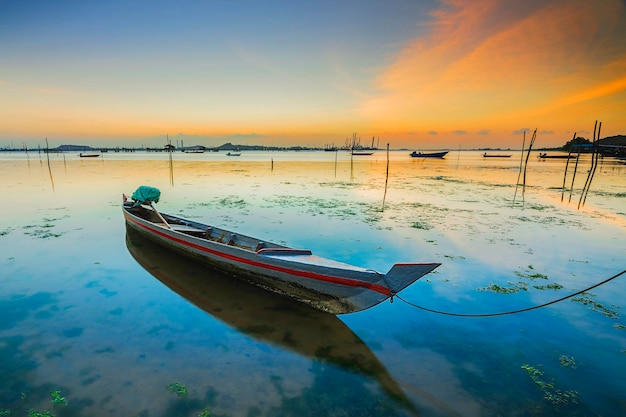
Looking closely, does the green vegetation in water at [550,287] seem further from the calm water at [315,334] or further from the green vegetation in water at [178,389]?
the green vegetation in water at [178,389]

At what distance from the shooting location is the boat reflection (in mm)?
4363

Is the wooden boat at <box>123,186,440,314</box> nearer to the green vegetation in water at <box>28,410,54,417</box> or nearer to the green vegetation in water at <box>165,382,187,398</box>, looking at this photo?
the green vegetation in water at <box>165,382,187,398</box>

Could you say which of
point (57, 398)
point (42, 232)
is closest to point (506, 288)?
point (57, 398)

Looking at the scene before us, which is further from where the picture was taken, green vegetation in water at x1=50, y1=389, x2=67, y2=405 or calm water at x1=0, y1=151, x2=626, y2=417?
calm water at x1=0, y1=151, x2=626, y2=417

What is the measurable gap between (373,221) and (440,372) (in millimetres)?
7825

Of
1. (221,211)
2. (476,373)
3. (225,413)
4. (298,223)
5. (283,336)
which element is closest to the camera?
(225,413)

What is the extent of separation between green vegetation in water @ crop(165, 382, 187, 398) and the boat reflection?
134 cm

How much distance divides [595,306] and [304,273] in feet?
17.9

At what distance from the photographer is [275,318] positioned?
5.40m

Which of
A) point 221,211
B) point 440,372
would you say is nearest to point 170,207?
point 221,211

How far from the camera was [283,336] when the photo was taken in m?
4.91

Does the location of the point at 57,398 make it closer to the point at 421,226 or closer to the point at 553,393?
the point at 553,393

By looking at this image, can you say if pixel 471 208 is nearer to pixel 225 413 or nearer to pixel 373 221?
pixel 373 221

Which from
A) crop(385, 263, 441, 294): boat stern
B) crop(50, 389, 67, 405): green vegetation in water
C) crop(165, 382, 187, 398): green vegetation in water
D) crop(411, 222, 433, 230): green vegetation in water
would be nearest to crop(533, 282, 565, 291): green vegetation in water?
crop(385, 263, 441, 294): boat stern
